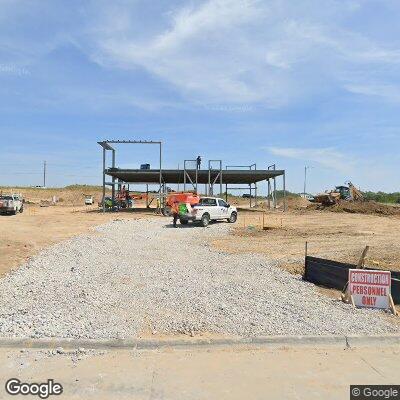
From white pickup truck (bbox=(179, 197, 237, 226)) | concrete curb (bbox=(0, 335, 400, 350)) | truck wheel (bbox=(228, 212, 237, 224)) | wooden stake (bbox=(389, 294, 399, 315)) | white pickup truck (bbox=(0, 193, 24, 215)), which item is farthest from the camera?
white pickup truck (bbox=(0, 193, 24, 215))

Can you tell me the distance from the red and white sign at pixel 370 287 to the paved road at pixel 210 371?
7.15 ft

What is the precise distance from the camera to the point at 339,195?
50.7 meters

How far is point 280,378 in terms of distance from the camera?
17.4 feet

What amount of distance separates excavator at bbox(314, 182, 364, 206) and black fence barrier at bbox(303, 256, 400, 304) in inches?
1549

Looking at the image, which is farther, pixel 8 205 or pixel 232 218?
pixel 8 205

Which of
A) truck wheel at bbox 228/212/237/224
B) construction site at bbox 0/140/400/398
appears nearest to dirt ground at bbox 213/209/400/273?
construction site at bbox 0/140/400/398

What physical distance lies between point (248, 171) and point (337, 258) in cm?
2821

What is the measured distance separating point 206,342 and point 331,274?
4954 millimetres

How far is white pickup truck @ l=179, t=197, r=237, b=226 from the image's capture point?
93.4ft

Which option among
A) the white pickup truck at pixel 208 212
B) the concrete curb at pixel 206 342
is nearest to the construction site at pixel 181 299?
the concrete curb at pixel 206 342

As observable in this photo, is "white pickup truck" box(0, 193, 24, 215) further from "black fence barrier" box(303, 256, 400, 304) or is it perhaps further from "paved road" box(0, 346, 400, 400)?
"paved road" box(0, 346, 400, 400)

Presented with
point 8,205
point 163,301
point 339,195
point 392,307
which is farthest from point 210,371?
point 339,195

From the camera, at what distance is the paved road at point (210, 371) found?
4926 millimetres

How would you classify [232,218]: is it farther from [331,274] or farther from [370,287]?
[370,287]
